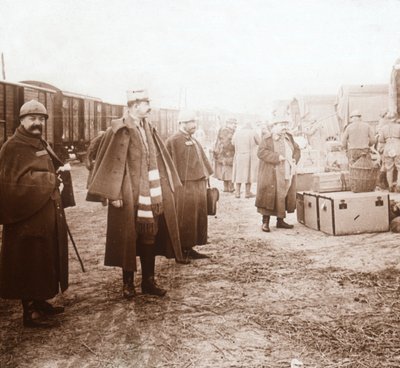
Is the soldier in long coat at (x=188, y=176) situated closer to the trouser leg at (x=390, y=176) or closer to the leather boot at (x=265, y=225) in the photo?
the leather boot at (x=265, y=225)

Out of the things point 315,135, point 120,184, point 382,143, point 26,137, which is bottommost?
point 120,184

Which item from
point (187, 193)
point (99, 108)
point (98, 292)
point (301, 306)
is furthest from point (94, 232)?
point (99, 108)

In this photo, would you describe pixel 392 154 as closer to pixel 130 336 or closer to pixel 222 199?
pixel 222 199

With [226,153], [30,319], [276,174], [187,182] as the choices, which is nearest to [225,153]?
[226,153]

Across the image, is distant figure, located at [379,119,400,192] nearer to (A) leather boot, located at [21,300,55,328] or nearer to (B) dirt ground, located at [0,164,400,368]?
Result: (B) dirt ground, located at [0,164,400,368]

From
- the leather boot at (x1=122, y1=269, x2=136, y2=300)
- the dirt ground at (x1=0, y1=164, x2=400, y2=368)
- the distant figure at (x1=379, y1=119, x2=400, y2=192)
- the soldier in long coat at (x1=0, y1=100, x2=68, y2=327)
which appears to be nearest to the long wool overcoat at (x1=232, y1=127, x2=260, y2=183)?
the distant figure at (x1=379, y1=119, x2=400, y2=192)

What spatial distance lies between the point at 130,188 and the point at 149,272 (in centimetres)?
83

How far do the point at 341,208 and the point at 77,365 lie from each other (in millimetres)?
4605

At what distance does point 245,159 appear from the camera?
1112 centimetres

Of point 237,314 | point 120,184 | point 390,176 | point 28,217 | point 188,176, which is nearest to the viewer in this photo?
point 28,217

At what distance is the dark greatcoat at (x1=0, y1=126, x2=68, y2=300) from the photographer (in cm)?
355

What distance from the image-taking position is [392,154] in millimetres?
9945

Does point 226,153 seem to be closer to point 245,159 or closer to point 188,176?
point 245,159

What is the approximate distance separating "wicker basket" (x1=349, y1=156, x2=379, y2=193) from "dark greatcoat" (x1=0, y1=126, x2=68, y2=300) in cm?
479
